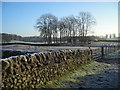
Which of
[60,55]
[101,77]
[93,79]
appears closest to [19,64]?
[60,55]

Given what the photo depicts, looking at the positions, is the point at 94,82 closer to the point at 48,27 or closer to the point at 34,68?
the point at 34,68

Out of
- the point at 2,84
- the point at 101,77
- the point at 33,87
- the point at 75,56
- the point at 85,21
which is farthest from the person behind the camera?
the point at 85,21

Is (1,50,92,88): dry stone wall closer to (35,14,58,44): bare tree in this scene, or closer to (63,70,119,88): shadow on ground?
(63,70,119,88): shadow on ground

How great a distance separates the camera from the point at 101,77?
688 cm

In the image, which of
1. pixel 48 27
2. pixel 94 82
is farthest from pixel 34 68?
pixel 48 27

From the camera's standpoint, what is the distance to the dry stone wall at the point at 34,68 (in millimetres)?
4468

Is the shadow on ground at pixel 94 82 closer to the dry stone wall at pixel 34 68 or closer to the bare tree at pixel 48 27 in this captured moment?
the dry stone wall at pixel 34 68

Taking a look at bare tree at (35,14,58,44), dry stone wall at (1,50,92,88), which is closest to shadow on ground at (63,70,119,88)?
dry stone wall at (1,50,92,88)

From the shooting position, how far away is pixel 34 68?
5.48 m

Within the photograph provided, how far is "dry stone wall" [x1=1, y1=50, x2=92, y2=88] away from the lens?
4468 mm

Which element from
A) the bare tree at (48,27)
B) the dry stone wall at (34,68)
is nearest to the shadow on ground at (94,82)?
the dry stone wall at (34,68)

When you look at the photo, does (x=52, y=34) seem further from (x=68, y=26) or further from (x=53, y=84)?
(x=53, y=84)

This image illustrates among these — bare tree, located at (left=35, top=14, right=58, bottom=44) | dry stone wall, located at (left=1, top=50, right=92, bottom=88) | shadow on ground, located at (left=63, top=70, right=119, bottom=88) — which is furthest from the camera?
bare tree, located at (left=35, top=14, right=58, bottom=44)

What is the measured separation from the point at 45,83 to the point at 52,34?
45.7m
